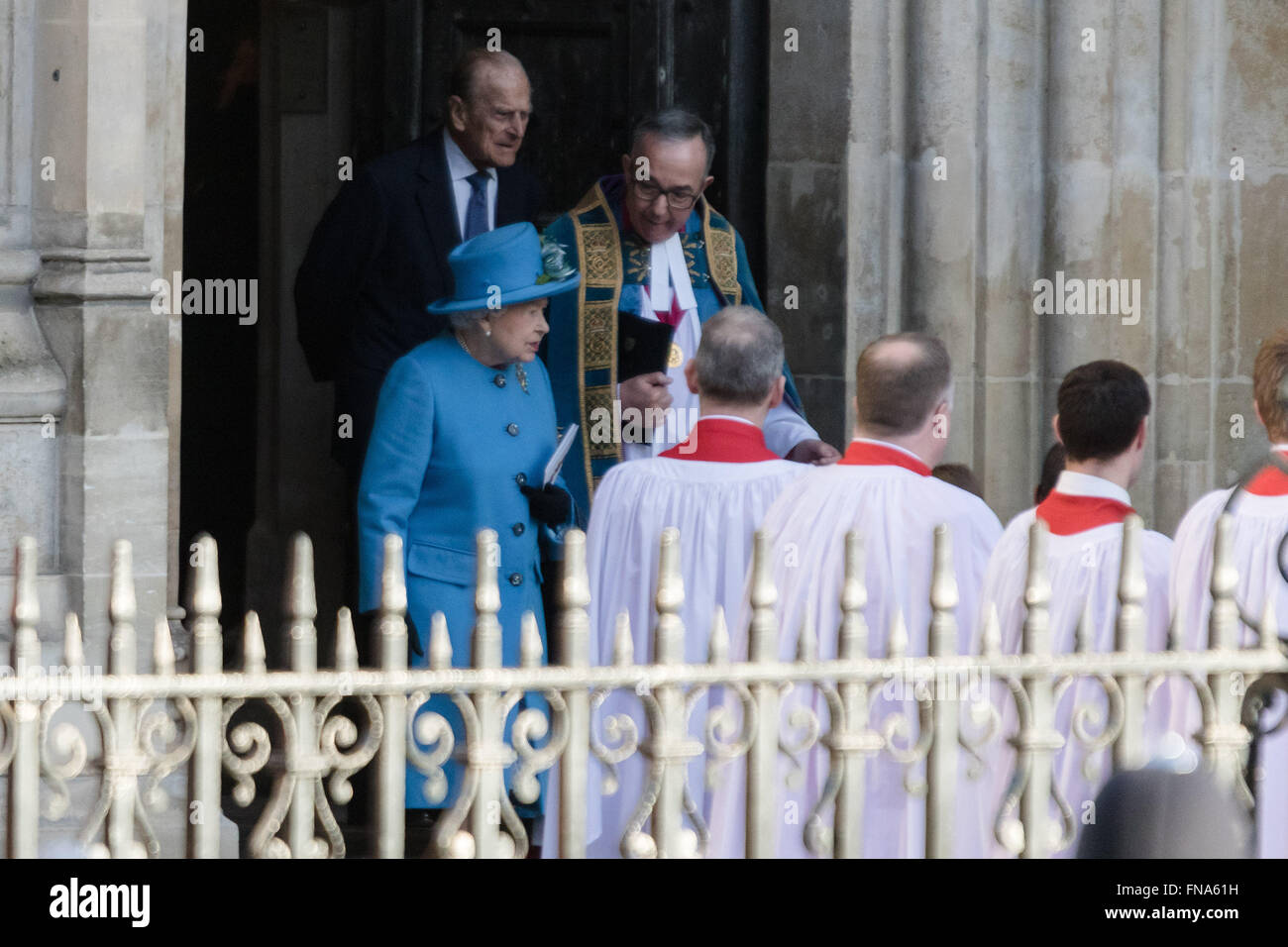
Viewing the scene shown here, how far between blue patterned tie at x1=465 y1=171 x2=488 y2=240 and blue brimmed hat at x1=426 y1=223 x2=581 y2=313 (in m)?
0.94

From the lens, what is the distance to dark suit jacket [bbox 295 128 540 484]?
6.12 m

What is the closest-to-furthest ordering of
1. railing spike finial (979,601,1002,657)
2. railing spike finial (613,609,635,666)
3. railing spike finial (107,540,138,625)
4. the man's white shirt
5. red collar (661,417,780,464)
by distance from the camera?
railing spike finial (107,540,138,625)
railing spike finial (613,609,635,666)
railing spike finial (979,601,1002,657)
red collar (661,417,780,464)
the man's white shirt

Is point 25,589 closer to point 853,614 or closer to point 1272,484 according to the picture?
point 853,614

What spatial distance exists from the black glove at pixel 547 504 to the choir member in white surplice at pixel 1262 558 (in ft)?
4.94

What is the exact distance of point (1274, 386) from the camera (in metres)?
4.53

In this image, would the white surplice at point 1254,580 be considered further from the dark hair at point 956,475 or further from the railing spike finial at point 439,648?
the railing spike finial at point 439,648

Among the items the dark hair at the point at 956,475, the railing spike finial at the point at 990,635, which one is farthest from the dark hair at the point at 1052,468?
the railing spike finial at the point at 990,635

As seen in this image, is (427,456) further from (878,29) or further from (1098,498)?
(878,29)

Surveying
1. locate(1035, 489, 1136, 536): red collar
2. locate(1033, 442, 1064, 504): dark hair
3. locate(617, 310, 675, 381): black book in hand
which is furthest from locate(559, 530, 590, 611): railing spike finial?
locate(617, 310, 675, 381): black book in hand

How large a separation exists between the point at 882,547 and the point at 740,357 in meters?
0.54

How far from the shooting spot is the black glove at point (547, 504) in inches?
213

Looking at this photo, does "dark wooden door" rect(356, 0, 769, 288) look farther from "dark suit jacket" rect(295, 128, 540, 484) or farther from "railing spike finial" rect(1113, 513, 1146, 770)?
"railing spike finial" rect(1113, 513, 1146, 770)

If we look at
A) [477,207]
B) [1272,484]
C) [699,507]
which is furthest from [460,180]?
[1272,484]
